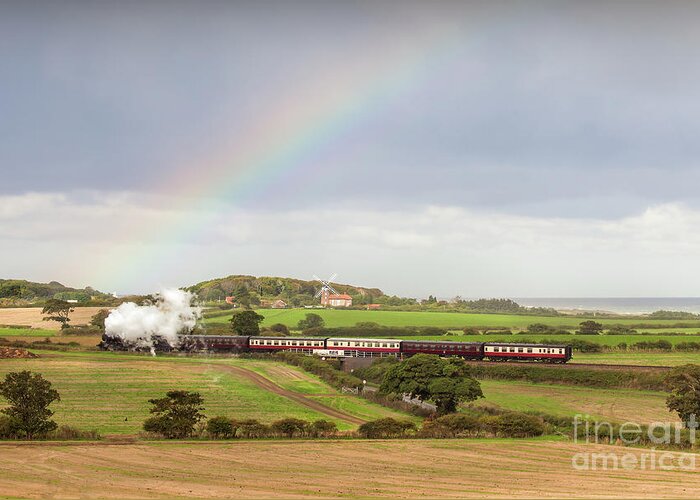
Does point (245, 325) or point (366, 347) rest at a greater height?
point (245, 325)

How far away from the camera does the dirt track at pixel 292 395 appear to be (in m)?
55.4

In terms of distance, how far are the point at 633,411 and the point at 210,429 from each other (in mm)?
39057

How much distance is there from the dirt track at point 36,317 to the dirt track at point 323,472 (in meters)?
98.3

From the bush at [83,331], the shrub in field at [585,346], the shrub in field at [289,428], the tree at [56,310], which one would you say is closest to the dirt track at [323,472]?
the shrub in field at [289,428]

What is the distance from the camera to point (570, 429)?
163 feet

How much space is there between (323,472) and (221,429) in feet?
40.7

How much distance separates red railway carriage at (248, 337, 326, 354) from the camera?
95.9 metres

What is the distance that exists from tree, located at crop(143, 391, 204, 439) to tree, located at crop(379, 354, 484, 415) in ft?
68.4

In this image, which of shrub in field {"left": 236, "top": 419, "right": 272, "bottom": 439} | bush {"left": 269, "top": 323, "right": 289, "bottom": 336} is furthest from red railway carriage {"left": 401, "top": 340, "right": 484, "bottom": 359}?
shrub in field {"left": 236, "top": 419, "right": 272, "bottom": 439}

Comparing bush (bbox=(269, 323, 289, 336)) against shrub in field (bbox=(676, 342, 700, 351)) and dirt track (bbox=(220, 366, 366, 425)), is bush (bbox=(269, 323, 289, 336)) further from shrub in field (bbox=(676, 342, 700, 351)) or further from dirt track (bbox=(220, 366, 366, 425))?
shrub in field (bbox=(676, 342, 700, 351))

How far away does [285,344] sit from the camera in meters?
96.9

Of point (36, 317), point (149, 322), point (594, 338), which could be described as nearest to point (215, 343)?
point (149, 322)

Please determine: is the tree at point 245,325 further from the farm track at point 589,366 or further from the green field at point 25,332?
the farm track at point 589,366

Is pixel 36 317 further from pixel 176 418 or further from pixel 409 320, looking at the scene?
pixel 176 418
